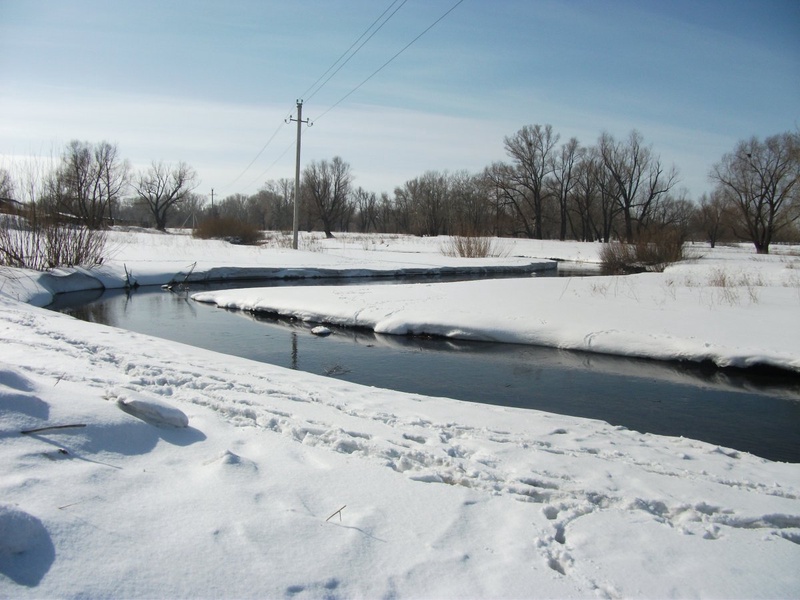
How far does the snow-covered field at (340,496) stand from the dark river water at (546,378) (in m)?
1.17

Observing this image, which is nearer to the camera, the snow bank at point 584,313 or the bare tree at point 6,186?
the snow bank at point 584,313

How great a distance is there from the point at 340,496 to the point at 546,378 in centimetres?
522

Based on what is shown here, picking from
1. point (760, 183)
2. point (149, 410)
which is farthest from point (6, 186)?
point (760, 183)

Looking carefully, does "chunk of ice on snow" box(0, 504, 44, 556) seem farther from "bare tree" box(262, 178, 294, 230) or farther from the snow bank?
"bare tree" box(262, 178, 294, 230)

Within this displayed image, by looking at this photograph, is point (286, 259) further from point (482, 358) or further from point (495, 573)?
point (495, 573)

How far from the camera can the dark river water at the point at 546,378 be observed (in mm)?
5781

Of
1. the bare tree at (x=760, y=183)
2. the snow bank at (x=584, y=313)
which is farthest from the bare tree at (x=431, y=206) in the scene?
the snow bank at (x=584, y=313)

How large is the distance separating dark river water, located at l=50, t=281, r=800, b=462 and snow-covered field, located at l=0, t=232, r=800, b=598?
117cm

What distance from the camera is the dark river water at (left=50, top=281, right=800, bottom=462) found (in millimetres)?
5781

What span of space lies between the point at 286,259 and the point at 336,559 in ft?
73.5

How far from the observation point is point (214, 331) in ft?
34.3

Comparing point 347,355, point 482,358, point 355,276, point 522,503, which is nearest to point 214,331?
point 347,355

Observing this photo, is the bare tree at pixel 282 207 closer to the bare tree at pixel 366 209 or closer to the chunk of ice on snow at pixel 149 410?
the bare tree at pixel 366 209

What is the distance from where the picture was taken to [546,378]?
7.52m
